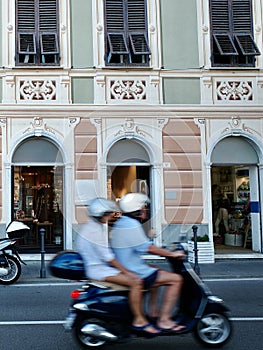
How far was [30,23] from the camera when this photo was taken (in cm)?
1523

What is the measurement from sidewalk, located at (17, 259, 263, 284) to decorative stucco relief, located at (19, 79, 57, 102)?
15.6ft

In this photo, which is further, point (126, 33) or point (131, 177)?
point (126, 33)

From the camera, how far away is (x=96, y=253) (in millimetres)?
5770

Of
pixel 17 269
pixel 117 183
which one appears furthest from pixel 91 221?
pixel 117 183

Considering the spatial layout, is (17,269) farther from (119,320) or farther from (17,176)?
(119,320)

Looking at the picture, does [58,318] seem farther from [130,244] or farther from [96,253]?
[130,244]

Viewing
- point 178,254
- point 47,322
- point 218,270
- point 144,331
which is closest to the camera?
point 144,331

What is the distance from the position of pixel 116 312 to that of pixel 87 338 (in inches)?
19.2

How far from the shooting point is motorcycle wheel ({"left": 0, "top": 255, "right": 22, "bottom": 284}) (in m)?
11.1

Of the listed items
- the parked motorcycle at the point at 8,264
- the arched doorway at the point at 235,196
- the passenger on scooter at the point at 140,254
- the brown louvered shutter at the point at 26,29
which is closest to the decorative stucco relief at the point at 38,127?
the brown louvered shutter at the point at 26,29

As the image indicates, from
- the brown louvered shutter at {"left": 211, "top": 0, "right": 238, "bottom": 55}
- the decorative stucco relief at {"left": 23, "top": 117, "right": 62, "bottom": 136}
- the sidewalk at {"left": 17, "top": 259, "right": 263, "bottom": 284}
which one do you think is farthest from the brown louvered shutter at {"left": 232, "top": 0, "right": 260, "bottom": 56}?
the sidewalk at {"left": 17, "top": 259, "right": 263, "bottom": 284}

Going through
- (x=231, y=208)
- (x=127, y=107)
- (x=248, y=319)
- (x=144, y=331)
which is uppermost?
(x=127, y=107)

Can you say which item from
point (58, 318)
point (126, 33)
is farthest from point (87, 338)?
point (126, 33)

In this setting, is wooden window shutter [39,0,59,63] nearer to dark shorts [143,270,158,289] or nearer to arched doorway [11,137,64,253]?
arched doorway [11,137,64,253]
